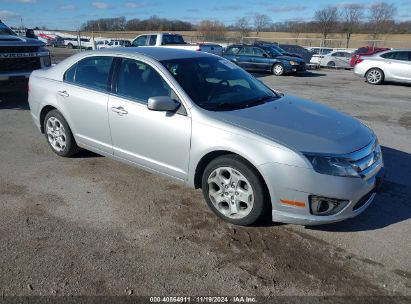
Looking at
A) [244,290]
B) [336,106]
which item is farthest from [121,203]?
[336,106]

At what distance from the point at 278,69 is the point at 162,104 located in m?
14.7

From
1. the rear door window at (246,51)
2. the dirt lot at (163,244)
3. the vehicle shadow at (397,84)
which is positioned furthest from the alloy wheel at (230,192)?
the rear door window at (246,51)

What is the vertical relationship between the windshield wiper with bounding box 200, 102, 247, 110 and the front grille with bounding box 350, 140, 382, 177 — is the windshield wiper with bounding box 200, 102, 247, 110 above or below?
above

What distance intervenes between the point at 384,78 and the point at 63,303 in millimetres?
15239

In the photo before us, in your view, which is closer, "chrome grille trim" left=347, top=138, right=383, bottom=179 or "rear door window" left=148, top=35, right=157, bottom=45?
"chrome grille trim" left=347, top=138, right=383, bottom=179

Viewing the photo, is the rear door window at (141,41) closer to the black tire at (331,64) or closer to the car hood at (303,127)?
the black tire at (331,64)

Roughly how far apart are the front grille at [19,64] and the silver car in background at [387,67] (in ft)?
41.0

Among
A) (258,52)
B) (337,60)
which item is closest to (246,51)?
(258,52)

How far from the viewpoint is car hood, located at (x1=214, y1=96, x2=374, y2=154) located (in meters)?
3.23

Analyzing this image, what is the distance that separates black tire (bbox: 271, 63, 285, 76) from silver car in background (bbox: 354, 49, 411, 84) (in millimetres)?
3394

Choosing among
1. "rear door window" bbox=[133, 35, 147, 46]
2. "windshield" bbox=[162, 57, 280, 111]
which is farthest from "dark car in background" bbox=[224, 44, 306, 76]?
"windshield" bbox=[162, 57, 280, 111]

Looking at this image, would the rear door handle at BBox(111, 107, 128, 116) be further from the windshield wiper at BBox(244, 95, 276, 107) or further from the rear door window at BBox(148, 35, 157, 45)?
the rear door window at BBox(148, 35, 157, 45)

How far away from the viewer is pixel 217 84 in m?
4.22

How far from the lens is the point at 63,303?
101 inches
